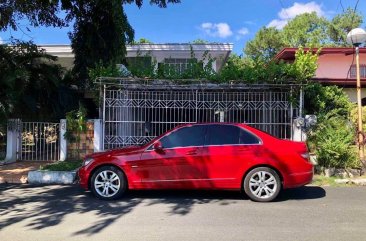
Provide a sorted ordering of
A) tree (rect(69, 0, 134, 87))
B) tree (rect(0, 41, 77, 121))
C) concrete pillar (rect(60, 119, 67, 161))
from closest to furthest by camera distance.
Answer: concrete pillar (rect(60, 119, 67, 161)) < tree (rect(0, 41, 77, 121)) < tree (rect(69, 0, 134, 87))

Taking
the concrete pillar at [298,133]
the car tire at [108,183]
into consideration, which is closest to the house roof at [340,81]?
the concrete pillar at [298,133]

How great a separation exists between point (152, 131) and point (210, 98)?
218 centimetres

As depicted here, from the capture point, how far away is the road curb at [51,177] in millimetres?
10820

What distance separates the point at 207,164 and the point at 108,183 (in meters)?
2.03

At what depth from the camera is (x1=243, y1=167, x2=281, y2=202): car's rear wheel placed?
835cm

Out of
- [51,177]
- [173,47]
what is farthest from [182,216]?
[173,47]

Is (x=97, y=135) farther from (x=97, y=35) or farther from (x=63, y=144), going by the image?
(x=97, y=35)

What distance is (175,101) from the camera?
535 inches

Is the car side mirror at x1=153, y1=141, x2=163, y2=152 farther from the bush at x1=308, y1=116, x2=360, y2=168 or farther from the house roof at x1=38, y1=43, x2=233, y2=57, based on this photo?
the house roof at x1=38, y1=43, x2=233, y2=57

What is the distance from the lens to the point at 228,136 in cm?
870

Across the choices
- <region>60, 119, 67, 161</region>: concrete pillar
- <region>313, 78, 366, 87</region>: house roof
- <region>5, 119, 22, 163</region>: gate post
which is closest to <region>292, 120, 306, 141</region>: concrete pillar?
<region>313, 78, 366, 87</region>: house roof

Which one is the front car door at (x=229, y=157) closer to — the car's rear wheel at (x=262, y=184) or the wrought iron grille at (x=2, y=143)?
the car's rear wheel at (x=262, y=184)

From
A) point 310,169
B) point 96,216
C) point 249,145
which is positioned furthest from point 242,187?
point 96,216

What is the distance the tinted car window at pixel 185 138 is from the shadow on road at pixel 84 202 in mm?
1107
